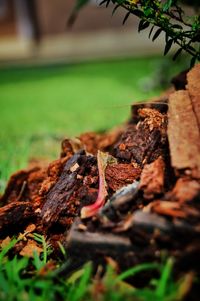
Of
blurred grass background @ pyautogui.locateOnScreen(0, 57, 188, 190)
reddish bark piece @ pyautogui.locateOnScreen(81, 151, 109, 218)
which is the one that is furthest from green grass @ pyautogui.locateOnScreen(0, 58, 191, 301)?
reddish bark piece @ pyautogui.locateOnScreen(81, 151, 109, 218)

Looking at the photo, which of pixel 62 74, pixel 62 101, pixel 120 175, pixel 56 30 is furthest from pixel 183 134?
pixel 56 30

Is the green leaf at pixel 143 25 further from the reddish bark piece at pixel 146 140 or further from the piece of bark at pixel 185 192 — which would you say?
the piece of bark at pixel 185 192

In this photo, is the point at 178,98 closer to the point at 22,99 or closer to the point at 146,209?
the point at 146,209

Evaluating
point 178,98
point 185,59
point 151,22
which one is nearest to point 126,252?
point 178,98

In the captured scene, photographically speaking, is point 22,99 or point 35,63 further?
point 35,63

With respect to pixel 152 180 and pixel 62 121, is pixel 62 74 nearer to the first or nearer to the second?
pixel 62 121

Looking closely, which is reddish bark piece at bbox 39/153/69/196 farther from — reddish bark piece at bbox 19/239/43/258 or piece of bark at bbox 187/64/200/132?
piece of bark at bbox 187/64/200/132
